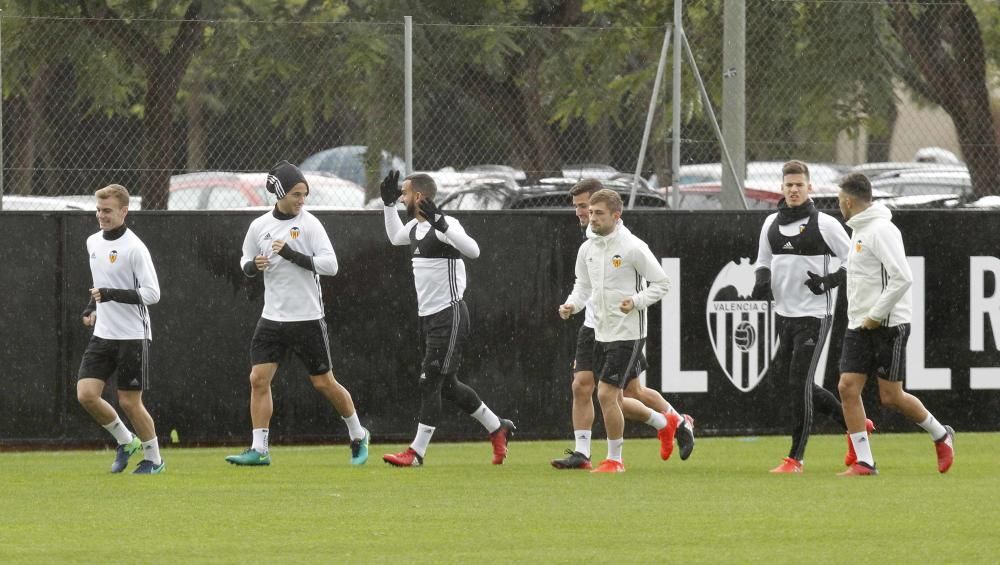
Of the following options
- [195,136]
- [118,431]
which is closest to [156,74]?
[195,136]

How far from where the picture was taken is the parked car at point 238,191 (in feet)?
46.2

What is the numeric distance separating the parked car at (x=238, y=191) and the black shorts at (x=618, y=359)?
3.60 meters

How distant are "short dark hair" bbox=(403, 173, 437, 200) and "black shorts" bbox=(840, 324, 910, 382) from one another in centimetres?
286

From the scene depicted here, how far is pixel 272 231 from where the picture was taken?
1188cm

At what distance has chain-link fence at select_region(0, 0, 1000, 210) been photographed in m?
13.6

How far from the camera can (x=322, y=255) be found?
11766mm

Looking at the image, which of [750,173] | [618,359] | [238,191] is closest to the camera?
[618,359]

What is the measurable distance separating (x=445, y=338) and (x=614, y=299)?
4.01 feet

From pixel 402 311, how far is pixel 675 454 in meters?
2.34

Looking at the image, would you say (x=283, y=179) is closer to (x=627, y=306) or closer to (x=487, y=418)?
(x=487, y=418)

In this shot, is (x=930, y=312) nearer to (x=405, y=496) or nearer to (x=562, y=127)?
(x=562, y=127)

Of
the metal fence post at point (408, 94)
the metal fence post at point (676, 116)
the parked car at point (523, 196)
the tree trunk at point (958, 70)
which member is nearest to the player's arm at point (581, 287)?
the metal fence post at point (408, 94)

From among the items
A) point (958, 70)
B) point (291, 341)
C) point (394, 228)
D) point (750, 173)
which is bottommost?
point (291, 341)

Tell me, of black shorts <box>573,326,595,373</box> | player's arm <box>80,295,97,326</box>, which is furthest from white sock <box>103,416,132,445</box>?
black shorts <box>573,326,595,373</box>
